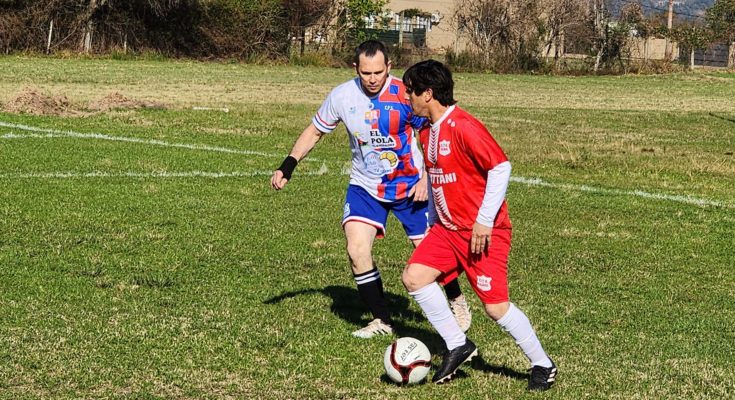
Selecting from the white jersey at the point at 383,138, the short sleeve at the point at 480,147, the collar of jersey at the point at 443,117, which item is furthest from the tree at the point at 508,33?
the short sleeve at the point at 480,147

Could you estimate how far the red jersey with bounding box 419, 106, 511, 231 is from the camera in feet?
18.0

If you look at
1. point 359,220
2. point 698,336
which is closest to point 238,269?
point 359,220

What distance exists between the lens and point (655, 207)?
12.0m

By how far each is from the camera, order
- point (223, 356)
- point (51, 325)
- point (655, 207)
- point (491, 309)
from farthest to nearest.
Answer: point (655, 207), point (51, 325), point (223, 356), point (491, 309)

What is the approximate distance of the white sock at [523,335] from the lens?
18.5ft

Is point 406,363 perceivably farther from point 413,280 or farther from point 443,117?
point 443,117

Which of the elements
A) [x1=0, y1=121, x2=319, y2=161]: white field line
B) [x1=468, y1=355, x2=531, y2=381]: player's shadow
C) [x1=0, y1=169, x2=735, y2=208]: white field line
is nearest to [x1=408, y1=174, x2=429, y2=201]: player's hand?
[x1=468, y1=355, x2=531, y2=381]: player's shadow

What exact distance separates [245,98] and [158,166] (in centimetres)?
1136

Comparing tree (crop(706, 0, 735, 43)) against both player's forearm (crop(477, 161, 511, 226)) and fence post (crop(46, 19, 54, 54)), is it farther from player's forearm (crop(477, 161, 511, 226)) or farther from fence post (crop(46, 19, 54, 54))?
player's forearm (crop(477, 161, 511, 226))

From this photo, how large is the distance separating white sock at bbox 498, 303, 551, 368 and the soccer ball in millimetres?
474

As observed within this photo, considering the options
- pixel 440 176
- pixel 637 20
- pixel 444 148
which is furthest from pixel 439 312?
pixel 637 20

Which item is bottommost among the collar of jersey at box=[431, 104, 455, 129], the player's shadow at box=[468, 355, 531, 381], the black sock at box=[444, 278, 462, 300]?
the player's shadow at box=[468, 355, 531, 381]

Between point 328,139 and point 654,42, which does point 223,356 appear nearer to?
point 328,139

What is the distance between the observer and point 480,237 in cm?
545
